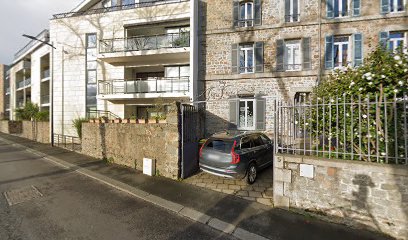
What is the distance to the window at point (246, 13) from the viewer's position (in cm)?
1063

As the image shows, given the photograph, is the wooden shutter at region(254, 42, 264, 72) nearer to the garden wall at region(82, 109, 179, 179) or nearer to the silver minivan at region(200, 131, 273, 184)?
the silver minivan at region(200, 131, 273, 184)

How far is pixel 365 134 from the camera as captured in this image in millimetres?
3951

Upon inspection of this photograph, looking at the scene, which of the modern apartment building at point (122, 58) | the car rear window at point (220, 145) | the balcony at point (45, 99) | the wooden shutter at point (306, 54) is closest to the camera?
the car rear window at point (220, 145)

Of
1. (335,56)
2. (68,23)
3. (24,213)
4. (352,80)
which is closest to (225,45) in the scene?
(335,56)

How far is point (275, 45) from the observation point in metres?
10.4

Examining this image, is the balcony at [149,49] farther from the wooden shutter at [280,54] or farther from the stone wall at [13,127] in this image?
the stone wall at [13,127]

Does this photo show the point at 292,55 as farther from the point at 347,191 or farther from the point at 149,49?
the point at 347,191

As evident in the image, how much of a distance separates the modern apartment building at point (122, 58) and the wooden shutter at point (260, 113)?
3491 mm

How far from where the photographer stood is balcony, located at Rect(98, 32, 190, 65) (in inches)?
443

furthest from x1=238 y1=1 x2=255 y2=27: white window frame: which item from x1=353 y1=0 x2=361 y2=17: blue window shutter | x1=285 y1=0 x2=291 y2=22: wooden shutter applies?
x1=353 y1=0 x2=361 y2=17: blue window shutter

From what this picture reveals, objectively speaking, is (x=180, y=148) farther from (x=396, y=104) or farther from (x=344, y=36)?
(x=344, y=36)

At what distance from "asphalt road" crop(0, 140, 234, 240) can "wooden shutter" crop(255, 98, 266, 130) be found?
730 cm

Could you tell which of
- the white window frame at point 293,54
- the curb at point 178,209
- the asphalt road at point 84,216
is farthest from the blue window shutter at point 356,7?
the asphalt road at point 84,216

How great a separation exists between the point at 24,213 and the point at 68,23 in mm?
15137
